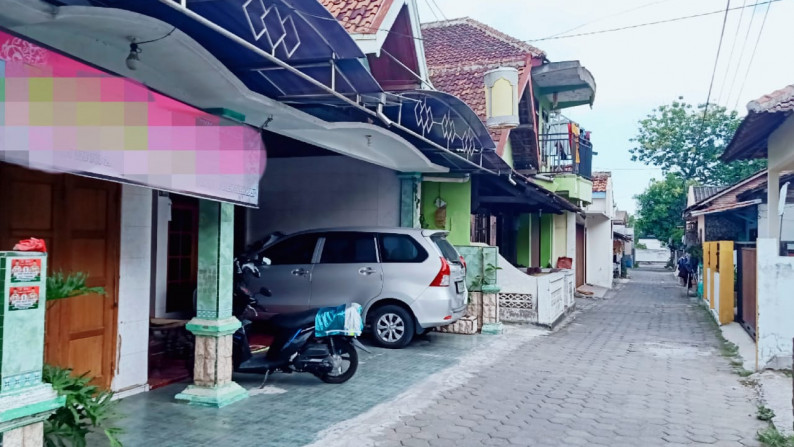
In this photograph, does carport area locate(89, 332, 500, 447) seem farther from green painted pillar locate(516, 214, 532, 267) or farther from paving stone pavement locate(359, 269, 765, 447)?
green painted pillar locate(516, 214, 532, 267)

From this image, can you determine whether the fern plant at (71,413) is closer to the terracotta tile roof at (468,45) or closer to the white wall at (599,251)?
the terracotta tile roof at (468,45)

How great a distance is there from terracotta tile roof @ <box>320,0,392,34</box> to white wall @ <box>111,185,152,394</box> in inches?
118

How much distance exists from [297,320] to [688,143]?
35.3m

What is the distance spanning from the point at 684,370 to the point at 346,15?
616 cm

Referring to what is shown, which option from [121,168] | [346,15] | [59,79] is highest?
A: [346,15]

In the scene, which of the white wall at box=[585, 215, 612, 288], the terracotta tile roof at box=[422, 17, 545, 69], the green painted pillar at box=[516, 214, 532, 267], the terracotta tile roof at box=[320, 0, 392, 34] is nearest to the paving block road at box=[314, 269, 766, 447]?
the terracotta tile roof at box=[320, 0, 392, 34]

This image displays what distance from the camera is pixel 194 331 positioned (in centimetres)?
566

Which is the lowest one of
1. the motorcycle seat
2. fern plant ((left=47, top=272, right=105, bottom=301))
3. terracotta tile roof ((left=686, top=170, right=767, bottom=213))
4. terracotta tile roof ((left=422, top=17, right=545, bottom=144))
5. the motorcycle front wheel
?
the motorcycle front wheel

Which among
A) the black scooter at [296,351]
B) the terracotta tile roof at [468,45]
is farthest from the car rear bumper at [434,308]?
the terracotta tile roof at [468,45]

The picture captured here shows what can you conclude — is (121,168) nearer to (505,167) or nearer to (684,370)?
(684,370)

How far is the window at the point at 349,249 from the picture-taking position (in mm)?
8828

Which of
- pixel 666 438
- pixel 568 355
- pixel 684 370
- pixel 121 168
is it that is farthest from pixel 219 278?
pixel 684 370

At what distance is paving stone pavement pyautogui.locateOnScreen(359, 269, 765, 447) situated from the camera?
509 centimetres

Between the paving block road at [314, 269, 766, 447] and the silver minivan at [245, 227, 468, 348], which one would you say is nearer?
the paving block road at [314, 269, 766, 447]
